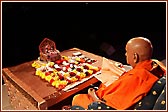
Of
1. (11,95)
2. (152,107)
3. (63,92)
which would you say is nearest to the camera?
(152,107)

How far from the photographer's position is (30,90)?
197cm

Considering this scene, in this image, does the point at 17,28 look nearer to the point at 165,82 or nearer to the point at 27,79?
the point at 27,79

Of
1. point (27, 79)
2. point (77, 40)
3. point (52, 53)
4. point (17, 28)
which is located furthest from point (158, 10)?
point (27, 79)

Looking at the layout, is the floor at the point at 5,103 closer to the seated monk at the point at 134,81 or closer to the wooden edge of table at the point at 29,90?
the wooden edge of table at the point at 29,90

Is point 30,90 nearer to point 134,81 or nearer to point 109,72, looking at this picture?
point 109,72

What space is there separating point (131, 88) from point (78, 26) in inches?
131

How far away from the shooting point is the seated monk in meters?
1.51

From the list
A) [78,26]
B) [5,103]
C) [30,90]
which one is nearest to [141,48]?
[30,90]

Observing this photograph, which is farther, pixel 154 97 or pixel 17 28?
pixel 17 28

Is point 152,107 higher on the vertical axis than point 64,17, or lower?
lower

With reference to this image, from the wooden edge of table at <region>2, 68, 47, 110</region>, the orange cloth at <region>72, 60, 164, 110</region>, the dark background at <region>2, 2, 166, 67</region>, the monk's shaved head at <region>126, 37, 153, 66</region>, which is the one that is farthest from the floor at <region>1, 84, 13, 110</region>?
the monk's shaved head at <region>126, 37, 153, 66</region>

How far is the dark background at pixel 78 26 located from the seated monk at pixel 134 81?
190 centimetres

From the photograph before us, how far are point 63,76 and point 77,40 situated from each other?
7.90 ft

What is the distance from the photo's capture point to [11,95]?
7.61ft
